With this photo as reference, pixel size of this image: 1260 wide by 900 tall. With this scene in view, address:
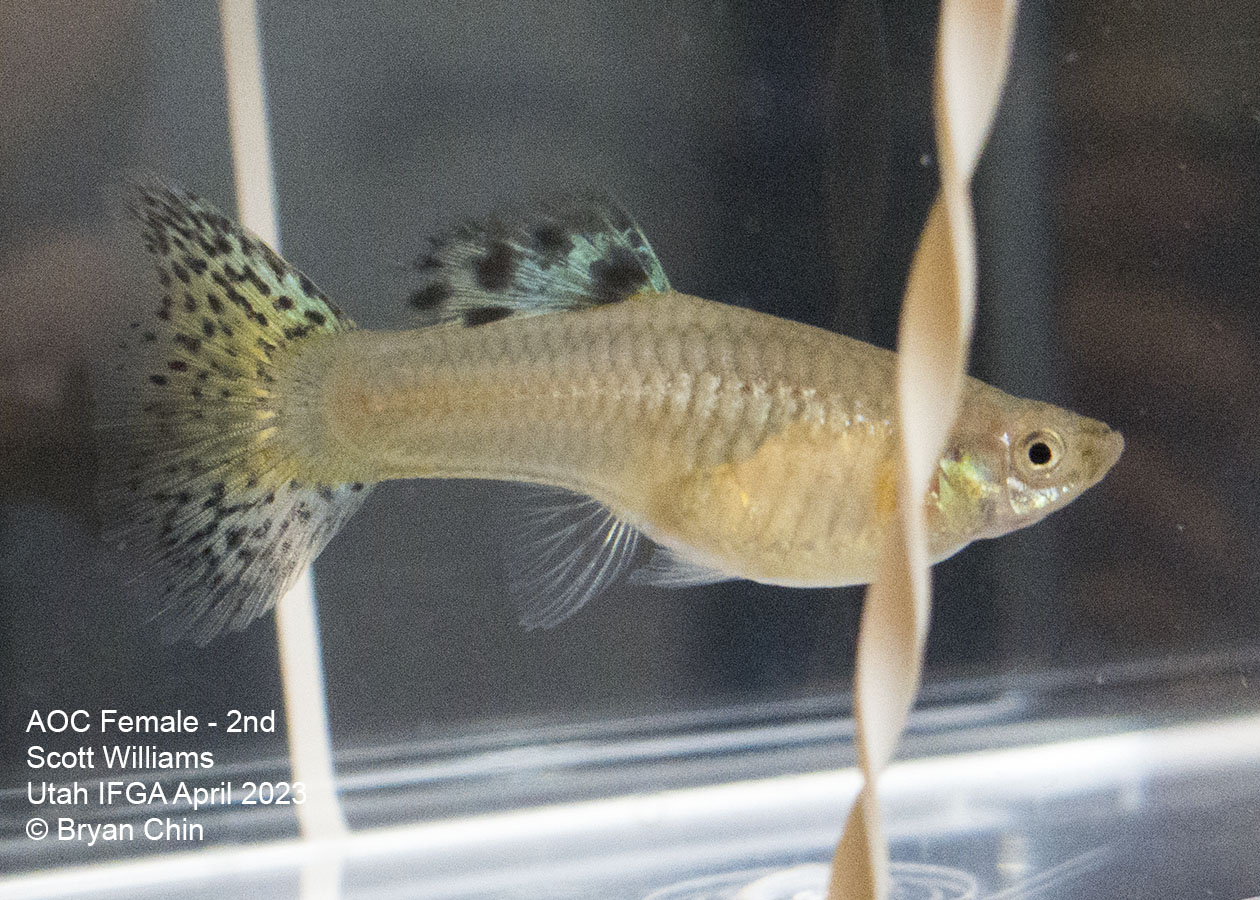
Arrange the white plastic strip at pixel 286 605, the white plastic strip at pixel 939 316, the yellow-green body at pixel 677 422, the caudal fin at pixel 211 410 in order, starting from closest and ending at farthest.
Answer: the white plastic strip at pixel 939 316 → the yellow-green body at pixel 677 422 → the caudal fin at pixel 211 410 → the white plastic strip at pixel 286 605

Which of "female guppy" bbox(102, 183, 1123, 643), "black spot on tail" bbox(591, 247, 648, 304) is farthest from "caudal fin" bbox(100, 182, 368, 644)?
"black spot on tail" bbox(591, 247, 648, 304)

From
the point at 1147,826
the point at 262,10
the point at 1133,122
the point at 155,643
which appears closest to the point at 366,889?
the point at 155,643

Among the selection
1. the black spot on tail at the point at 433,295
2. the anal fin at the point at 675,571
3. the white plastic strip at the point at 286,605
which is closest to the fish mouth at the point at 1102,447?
the anal fin at the point at 675,571

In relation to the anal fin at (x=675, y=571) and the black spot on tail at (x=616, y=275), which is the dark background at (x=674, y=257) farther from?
the anal fin at (x=675, y=571)

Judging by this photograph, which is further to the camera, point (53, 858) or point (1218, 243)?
point (1218, 243)

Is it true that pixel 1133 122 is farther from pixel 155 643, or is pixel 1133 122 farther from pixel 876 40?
pixel 155 643

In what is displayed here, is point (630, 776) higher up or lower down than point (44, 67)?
lower down
